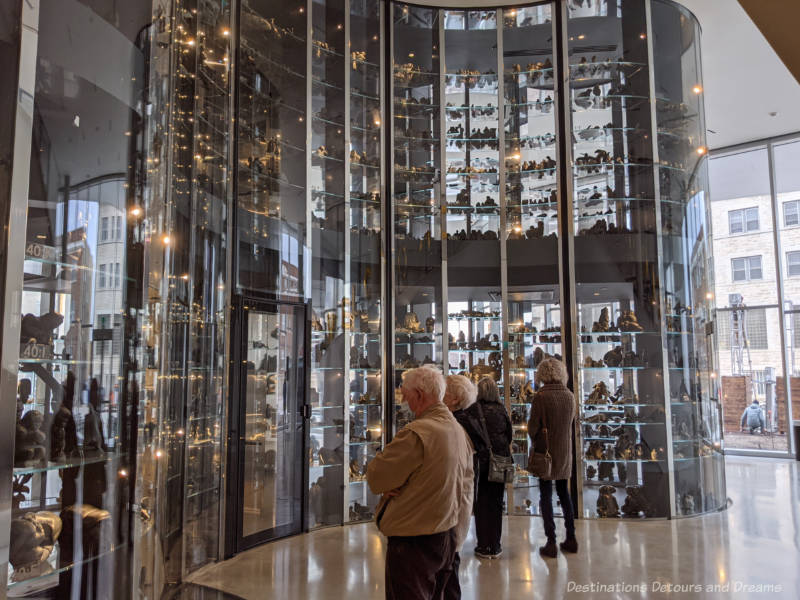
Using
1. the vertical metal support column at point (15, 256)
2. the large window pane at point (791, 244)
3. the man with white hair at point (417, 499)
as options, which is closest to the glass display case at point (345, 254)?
the man with white hair at point (417, 499)

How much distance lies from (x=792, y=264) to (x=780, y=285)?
16.5 inches

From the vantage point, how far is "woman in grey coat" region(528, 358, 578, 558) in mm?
4926

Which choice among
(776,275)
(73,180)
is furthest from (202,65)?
(776,275)

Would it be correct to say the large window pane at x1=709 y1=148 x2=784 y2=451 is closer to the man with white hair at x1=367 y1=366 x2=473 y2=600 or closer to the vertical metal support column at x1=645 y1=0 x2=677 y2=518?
the vertical metal support column at x1=645 y1=0 x2=677 y2=518

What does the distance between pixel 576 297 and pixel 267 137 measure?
369 cm

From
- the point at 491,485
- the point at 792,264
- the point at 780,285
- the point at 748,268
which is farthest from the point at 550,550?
the point at 748,268

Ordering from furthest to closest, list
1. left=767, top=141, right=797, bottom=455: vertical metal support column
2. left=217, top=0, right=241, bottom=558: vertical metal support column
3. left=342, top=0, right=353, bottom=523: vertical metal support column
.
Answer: left=767, top=141, right=797, bottom=455: vertical metal support column → left=342, top=0, right=353, bottom=523: vertical metal support column → left=217, top=0, right=241, bottom=558: vertical metal support column

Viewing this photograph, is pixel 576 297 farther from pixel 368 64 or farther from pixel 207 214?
pixel 207 214

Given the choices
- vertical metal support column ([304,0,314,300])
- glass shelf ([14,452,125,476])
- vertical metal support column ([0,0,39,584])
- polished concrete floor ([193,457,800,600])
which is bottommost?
polished concrete floor ([193,457,800,600])

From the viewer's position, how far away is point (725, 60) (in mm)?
7984

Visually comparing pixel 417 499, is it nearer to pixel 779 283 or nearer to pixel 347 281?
pixel 347 281

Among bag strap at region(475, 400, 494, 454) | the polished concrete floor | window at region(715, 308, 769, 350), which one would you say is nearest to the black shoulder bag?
bag strap at region(475, 400, 494, 454)

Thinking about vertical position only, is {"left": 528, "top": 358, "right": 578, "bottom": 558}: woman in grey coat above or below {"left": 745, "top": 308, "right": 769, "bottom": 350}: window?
below

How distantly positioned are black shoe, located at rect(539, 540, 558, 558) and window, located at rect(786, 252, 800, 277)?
335 inches
